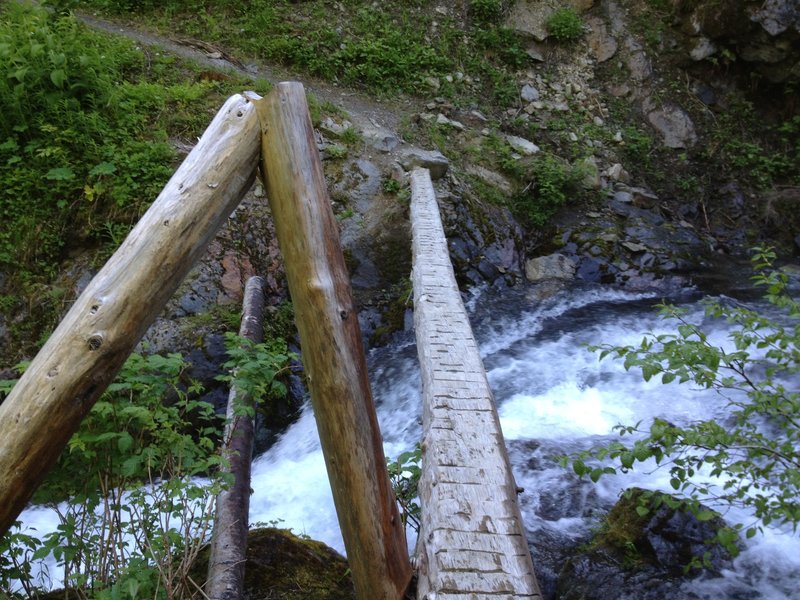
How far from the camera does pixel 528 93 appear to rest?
1009 centimetres

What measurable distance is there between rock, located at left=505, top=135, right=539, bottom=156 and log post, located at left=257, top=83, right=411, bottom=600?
7.01m

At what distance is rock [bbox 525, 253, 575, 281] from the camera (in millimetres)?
7984

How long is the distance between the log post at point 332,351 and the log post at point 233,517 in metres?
0.76

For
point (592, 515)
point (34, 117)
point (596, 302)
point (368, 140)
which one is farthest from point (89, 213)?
point (596, 302)

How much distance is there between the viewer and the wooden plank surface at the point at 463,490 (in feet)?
5.62

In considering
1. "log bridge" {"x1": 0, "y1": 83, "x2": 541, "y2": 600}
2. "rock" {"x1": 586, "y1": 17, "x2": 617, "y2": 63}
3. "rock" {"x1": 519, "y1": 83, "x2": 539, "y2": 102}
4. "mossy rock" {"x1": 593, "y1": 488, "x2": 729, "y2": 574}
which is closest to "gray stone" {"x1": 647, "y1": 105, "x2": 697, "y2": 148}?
"rock" {"x1": 586, "y1": 17, "x2": 617, "y2": 63}

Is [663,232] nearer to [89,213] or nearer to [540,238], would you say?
[540,238]

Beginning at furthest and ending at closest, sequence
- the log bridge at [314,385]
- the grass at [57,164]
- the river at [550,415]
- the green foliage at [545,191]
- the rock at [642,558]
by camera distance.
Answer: the green foliage at [545,191] → the grass at [57,164] → the river at [550,415] → the rock at [642,558] → the log bridge at [314,385]

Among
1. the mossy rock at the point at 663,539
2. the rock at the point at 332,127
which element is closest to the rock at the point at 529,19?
the rock at the point at 332,127

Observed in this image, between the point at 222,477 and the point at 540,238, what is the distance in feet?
21.5

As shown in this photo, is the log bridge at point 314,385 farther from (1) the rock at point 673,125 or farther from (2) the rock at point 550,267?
(1) the rock at point 673,125

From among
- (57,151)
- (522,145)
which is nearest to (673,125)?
(522,145)

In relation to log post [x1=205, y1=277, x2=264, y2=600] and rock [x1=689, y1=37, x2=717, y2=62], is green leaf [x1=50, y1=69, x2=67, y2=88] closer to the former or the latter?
log post [x1=205, y1=277, x2=264, y2=600]

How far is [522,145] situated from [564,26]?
308 cm
